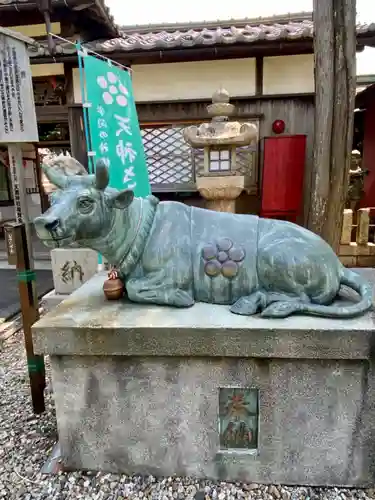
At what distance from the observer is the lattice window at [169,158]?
711 cm

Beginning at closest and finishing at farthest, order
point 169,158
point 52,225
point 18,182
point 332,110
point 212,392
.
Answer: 1. point 52,225
2. point 212,392
3. point 18,182
4. point 332,110
5. point 169,158

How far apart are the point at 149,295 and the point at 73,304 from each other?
0.53m

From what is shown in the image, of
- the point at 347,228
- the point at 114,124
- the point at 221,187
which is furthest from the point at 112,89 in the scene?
the point at 347,228

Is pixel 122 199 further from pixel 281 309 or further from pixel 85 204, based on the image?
pixel 281 309

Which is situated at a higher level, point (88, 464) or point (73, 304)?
point (73, 304)

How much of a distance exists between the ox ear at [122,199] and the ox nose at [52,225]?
325 mm

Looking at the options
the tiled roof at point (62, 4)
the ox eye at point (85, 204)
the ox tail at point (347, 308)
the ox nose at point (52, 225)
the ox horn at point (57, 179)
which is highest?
the tiled roof at point (62, 4)

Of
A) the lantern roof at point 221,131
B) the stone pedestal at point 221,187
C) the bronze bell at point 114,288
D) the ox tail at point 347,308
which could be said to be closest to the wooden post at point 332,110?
the lantern roof at point 221,131

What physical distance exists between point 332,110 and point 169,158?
3.73 m

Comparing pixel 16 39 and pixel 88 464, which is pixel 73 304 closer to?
pixel 88 464

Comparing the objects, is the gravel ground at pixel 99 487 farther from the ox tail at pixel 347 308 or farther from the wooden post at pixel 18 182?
the wooden post at pixel 18 182

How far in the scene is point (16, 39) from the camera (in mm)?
2754

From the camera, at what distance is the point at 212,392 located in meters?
2.05

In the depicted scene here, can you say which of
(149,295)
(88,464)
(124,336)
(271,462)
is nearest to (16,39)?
(149,295)
